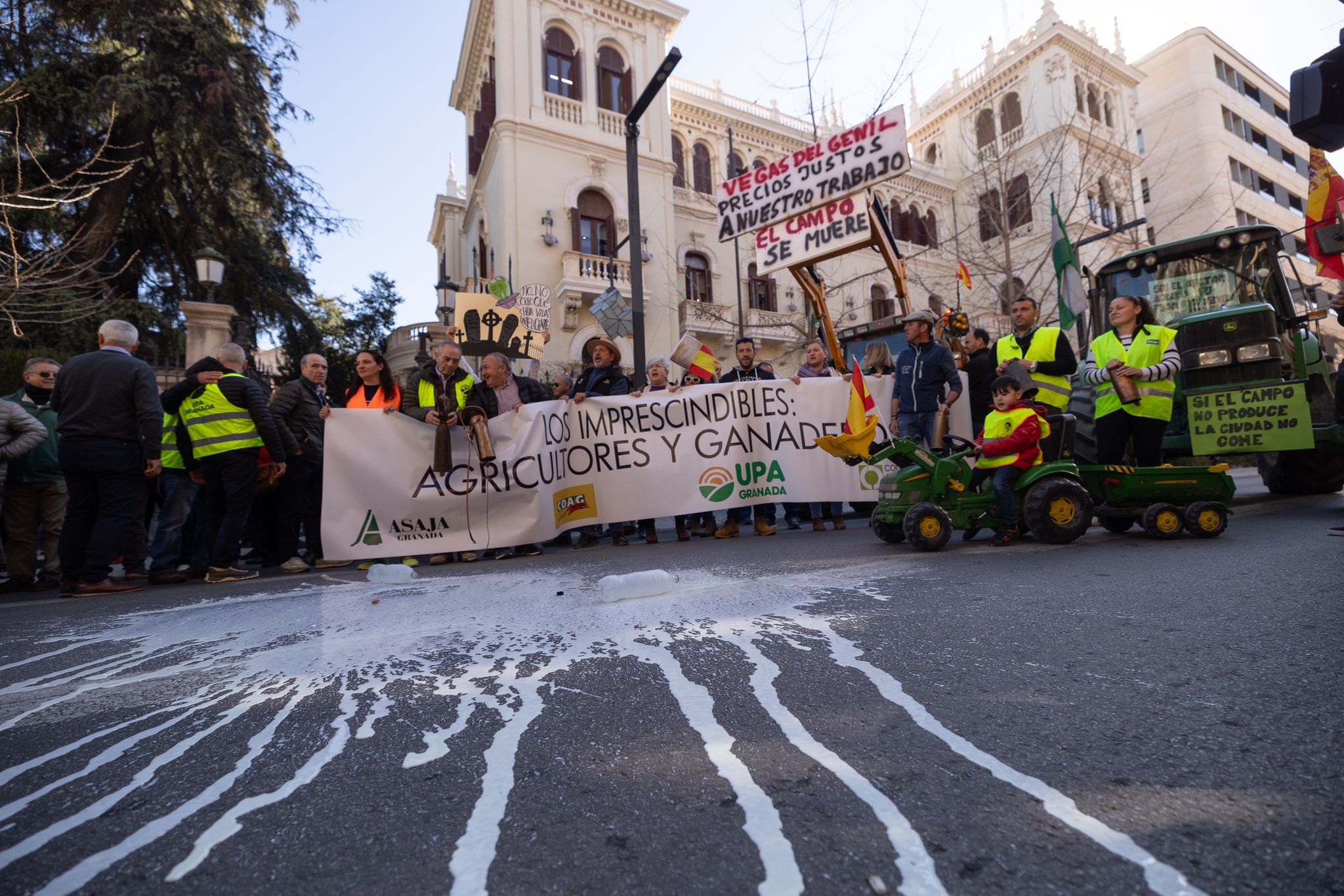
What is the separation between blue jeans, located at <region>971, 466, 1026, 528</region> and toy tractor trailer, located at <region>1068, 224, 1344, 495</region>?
1.31 metres

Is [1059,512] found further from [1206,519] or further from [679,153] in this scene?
[679,153]

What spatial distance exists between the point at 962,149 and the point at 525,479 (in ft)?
96.7

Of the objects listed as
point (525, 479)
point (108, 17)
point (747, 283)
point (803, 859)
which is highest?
point (108, 17)

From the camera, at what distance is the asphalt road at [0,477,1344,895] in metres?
1.15

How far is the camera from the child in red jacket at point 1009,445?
15.1 feet

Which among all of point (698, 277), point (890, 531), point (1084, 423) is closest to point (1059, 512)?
point (890, 531)

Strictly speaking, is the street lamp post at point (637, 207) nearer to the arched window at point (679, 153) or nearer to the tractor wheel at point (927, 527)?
the tractor wheel at point (927, 527)

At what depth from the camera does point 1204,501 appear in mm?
4547

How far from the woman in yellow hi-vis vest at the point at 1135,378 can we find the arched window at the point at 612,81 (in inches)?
750

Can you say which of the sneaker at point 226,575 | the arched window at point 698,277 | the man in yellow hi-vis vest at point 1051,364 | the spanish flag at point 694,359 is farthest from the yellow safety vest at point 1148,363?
the arched window at point 698,277

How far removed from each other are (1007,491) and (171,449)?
6.27 meters

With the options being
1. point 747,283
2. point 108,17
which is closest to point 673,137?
point 747,283

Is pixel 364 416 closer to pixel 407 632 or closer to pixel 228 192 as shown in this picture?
pixel 407 632

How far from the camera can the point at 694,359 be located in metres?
7.02
